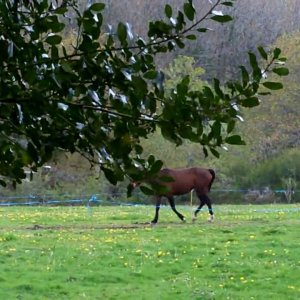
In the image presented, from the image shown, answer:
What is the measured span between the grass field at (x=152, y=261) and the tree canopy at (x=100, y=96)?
21.8ft

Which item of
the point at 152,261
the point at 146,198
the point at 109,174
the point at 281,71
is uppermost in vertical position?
the point at 146,198

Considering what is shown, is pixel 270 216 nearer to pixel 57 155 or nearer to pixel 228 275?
pixel 228 275

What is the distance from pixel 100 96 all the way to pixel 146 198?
1141 inches

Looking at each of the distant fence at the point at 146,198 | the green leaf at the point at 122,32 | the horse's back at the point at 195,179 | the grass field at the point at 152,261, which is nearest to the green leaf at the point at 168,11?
the green leaf at the point at 122,32

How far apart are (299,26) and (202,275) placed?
42268 mm

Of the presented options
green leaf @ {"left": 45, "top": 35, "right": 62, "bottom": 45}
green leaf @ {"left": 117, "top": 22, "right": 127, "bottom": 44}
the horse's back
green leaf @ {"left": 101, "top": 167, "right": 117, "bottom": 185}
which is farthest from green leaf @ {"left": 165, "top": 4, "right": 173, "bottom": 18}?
the horse's back

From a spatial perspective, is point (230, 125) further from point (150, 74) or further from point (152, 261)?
point (152, 261)

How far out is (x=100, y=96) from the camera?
248 centimetres

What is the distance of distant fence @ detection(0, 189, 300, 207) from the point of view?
30959 millimetres

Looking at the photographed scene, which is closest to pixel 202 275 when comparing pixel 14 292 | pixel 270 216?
pixel 14 292

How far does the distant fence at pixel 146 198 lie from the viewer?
3096 centimetres

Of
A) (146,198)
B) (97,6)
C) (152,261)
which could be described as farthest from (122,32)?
(146,198)

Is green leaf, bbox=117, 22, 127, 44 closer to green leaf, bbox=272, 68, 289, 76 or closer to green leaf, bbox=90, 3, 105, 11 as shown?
green leaf, bbox=90, 3, 105, 11

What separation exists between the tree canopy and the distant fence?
1094 inches
